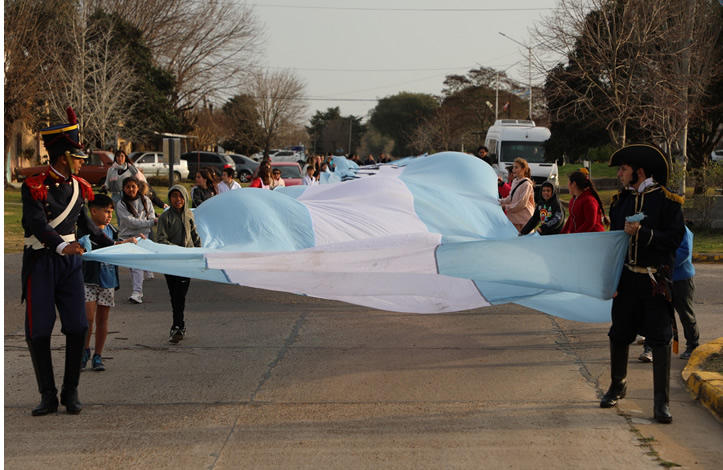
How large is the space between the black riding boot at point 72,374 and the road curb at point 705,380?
187 inches

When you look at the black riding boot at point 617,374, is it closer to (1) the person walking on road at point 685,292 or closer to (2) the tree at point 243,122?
(1) the person walking on road at point 685,292

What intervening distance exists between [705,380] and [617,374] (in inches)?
34.5

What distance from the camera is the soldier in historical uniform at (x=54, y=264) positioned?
19.5 feet

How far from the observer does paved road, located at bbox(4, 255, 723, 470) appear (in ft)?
17.3

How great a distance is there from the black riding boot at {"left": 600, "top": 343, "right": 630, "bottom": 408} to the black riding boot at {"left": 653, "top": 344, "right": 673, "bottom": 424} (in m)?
0.30

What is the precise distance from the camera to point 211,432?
572 cm

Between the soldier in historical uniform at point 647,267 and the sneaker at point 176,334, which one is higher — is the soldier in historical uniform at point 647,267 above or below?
above

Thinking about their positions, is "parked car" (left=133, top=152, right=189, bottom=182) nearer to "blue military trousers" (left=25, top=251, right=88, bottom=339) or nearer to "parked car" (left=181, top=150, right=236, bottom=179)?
"parked car" (left=181, top=150, right=236, bottom=179)

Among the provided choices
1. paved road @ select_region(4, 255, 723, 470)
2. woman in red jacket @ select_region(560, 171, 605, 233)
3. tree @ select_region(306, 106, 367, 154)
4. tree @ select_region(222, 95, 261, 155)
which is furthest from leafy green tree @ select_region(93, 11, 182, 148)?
tree @ select_region(306, 106, 367, 154)

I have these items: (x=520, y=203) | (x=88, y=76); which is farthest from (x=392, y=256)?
(x=88, y=76)

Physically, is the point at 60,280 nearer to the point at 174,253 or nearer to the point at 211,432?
the point at 174,253

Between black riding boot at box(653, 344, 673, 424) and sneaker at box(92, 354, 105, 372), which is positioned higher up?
black riding boot at box(653, 344, 673, 424)

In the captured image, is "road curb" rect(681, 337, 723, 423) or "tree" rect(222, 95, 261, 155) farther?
"tree" rect(222, 95, 261, 155)

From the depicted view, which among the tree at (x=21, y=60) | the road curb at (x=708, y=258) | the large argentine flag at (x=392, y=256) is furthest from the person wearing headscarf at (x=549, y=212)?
the tree at (x=21, y=60)
